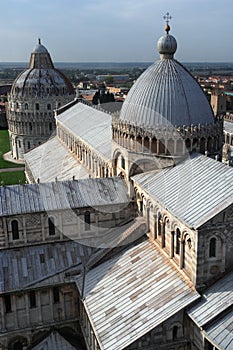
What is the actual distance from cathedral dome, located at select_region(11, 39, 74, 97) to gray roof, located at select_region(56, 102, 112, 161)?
32872 mm

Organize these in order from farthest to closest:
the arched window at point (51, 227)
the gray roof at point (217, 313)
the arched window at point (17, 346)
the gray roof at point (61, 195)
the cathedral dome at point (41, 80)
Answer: the cathedral dome at point (41, 80)
the arched window at point (51, 227)
the gray roof at point (61, 195)
the arched window at point (17, 346)
the gray roof at point (217, 313)

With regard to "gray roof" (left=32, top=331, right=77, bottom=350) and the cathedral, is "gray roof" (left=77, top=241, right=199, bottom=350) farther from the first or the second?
"gray roof" (left=32, top=331, right=77, bottom=350)

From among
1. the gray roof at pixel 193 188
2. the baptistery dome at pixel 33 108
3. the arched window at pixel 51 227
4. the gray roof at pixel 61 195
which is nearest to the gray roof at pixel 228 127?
the baptistery dome at pixel 33 108

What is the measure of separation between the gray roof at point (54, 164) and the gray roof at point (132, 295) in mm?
13559

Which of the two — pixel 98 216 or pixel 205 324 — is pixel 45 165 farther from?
pixel 205 324

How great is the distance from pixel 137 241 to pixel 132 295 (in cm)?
389

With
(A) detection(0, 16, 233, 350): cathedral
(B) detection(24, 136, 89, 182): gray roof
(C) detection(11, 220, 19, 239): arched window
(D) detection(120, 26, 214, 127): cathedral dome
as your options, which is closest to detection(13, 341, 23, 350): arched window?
(A) detection(0, 16, 233, 350): cathedral

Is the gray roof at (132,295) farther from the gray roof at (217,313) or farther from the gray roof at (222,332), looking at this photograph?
the gray roof at (222,332)

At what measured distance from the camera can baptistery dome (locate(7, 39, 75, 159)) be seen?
81.9 m

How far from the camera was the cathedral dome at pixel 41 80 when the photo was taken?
8262 cm

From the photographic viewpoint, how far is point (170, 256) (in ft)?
63.5

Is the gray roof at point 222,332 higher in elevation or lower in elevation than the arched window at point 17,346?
higher

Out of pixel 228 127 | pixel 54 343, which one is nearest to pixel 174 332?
pixel 54 343

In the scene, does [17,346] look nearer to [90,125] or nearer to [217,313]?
[217,313]
